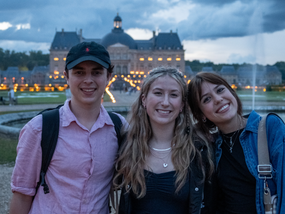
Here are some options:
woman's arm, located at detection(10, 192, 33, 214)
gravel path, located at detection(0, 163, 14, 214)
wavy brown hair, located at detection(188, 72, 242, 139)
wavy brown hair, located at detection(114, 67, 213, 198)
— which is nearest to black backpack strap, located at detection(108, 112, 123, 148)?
wavy brown hair, located at detection(114, 67, 213, 198)

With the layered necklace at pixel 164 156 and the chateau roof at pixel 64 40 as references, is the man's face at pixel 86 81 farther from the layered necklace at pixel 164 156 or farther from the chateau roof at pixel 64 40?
the chateau roof at pixel 64 40

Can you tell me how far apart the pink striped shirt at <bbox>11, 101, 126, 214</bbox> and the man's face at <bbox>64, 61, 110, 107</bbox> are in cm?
15

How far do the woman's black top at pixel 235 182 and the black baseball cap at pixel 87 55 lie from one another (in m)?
1.11

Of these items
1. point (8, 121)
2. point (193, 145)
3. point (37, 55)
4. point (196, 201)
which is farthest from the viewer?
point (37, 55)

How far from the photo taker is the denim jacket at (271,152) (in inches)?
71.7

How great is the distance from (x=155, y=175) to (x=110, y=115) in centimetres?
59

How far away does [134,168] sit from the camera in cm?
213

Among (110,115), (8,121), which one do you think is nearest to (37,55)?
(8,121)

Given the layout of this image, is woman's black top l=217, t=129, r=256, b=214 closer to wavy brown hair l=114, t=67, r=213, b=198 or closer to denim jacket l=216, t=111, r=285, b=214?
denim jacket l=216, t=111, r=285, b=214

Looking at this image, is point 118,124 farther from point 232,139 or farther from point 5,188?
point 5,188

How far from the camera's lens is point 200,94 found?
7.57 ft

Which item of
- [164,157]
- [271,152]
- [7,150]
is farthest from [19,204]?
[7,150]

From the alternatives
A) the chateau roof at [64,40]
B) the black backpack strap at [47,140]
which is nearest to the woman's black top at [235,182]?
the black backpack strap at [47,140]

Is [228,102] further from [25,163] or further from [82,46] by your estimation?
[25,163]
